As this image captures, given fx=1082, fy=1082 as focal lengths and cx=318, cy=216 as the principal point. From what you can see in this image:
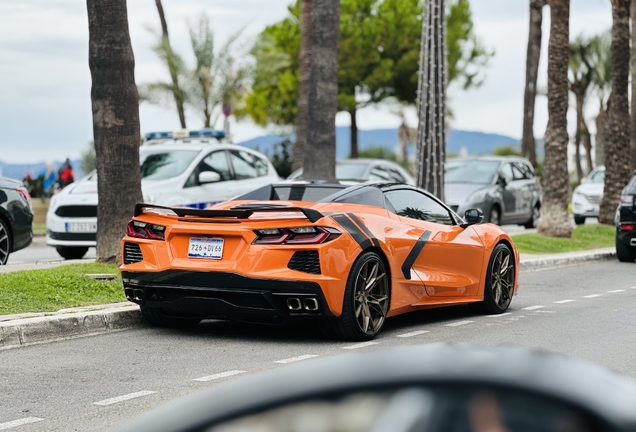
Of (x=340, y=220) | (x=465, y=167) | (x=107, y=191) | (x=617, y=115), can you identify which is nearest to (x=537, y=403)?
(x=340, y=220)

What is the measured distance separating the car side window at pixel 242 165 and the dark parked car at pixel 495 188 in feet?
13.8

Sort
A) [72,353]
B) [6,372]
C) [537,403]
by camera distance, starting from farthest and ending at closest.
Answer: [72,353], [6,372], [537,403]

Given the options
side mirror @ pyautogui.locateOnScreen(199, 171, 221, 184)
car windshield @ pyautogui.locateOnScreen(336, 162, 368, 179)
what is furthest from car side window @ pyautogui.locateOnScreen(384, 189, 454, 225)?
car windshield @ pyautogui.locateOnScreen(336, 162, 368, 179)

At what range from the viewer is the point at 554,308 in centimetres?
1111

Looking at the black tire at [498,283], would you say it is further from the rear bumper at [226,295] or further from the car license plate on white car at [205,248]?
the car license plate on white car at [205,248]

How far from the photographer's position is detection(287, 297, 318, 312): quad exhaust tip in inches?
316

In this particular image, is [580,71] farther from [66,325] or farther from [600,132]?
[66,325]

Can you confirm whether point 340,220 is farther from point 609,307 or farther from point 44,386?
point 609,307

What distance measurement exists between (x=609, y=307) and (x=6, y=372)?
257 inches

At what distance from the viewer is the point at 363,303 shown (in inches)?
333

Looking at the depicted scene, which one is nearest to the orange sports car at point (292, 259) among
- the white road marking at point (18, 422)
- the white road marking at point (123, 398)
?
the white road marking at point (123, 398)

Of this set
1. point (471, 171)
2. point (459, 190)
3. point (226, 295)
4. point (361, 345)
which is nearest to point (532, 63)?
point (471, 171)

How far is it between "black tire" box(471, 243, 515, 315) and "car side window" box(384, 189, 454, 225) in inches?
28.9

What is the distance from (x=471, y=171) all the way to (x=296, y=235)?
1449cm
